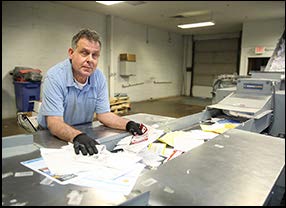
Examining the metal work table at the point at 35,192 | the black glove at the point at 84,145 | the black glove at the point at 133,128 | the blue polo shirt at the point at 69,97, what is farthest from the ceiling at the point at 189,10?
the metal work table at the point at 35,192

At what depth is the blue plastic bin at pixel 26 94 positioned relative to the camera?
457 cm

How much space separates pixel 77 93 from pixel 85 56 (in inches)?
10.9

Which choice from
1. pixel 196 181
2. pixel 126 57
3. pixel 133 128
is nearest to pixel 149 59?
pixel 126 57

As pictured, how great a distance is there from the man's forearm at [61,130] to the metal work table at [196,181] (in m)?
0.04

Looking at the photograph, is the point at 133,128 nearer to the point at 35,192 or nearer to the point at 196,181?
the point at 196,181

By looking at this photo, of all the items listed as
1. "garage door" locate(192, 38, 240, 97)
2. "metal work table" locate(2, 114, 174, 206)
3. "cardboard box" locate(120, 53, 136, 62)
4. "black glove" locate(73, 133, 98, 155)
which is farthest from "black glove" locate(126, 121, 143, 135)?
"garage door" locate(192, 38, 240, 97)

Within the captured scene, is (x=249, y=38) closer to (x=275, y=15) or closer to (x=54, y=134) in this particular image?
(x=275, y=15)

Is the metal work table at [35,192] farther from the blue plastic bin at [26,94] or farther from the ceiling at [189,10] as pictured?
the ceiling at [189,10]

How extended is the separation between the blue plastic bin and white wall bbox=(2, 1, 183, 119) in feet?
1.52

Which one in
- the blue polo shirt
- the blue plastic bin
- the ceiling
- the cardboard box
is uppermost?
the ceiling

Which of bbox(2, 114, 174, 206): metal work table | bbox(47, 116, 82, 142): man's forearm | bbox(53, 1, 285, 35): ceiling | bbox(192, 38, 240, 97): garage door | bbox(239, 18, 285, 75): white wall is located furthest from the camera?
bbox(192, 38, 240, 97): garage door

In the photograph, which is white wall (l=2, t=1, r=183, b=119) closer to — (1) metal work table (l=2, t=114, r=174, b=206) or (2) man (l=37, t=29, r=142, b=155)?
(2) man (l=37, t=29, r=142, b=155)

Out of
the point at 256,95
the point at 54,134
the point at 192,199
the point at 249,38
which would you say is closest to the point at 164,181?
the point at 192,199

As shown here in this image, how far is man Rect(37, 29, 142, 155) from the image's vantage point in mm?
1435
